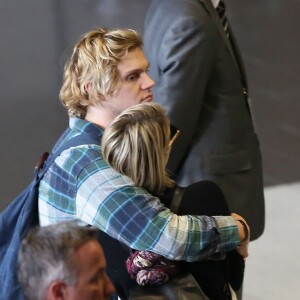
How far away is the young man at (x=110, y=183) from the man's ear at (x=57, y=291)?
0.36 meters

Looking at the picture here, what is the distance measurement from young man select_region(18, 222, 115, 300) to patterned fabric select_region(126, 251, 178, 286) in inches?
11.3

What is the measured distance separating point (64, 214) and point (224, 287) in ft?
1.41

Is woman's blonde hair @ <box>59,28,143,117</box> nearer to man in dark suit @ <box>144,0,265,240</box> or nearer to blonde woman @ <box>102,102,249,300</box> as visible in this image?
blonde woman @ <box>102,102,249,300</box>

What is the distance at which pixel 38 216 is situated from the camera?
2.05 m

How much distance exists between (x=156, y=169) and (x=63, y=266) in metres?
0.44

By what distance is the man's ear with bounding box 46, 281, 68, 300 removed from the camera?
151cm

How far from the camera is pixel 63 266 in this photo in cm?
154

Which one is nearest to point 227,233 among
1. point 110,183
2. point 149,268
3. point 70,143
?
point 149,268

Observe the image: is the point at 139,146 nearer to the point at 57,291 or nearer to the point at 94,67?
the point at 94,67

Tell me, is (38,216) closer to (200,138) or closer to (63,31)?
(200,138)

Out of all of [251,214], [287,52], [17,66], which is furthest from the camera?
[287,52]

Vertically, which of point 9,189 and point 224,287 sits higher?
point 224,287

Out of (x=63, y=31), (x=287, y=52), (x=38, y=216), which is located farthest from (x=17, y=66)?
(x=38, y=216)

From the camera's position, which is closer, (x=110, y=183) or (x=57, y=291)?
(x=57, y=291)
